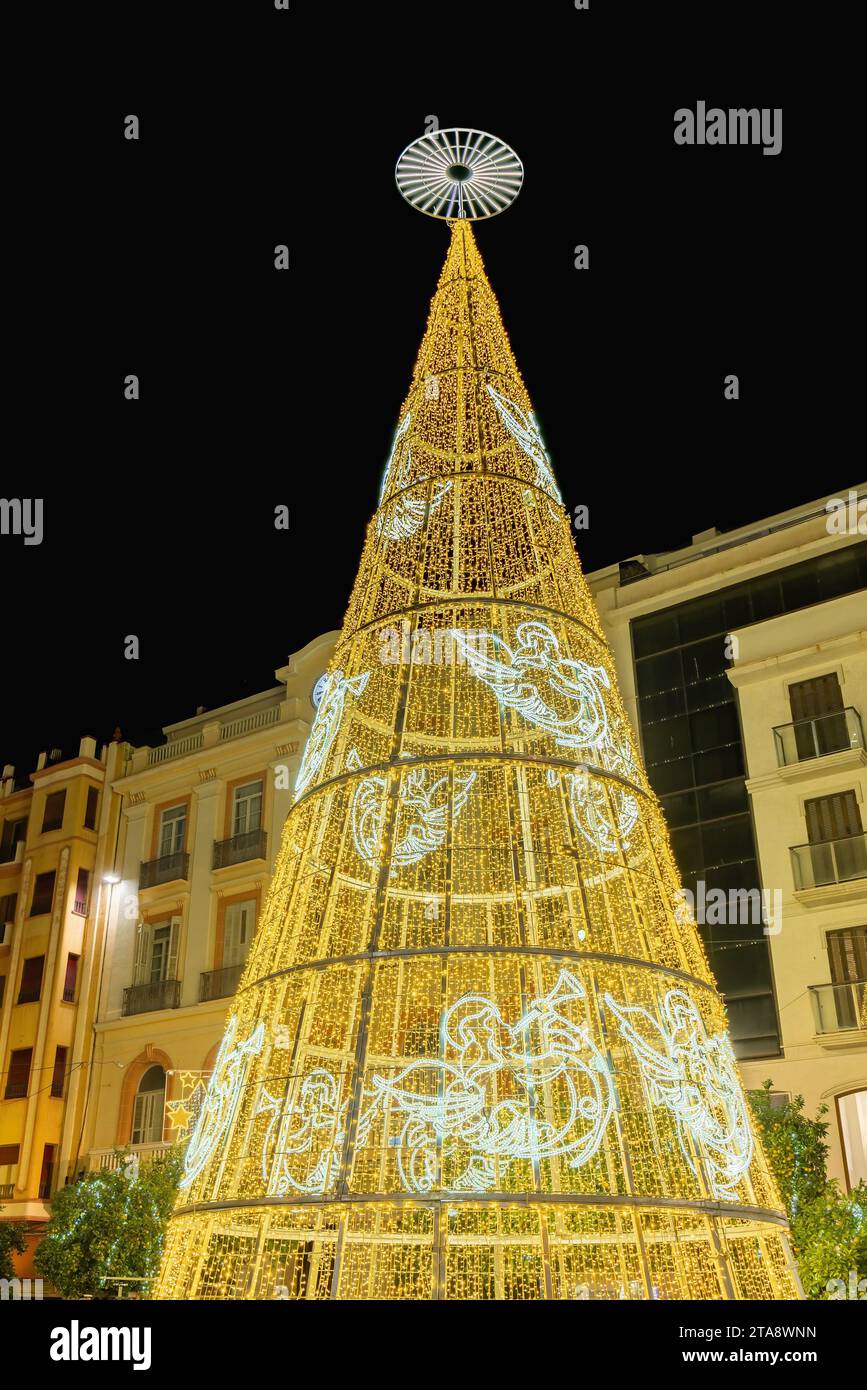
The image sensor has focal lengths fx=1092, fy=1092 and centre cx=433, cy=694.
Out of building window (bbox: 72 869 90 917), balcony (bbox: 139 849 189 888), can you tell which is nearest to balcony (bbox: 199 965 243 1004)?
balcony (bbox: 139 849 189 888)

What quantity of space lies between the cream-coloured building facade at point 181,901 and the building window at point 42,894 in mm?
1654

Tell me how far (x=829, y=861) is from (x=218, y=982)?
10967 millimetres

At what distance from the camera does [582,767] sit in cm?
744

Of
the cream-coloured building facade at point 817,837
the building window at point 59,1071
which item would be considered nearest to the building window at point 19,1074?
the building window at point 59,1071

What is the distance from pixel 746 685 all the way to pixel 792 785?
190 cm

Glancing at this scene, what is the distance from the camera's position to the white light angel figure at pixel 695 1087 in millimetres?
6438

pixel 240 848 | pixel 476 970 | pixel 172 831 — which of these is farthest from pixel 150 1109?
pixel 476 970

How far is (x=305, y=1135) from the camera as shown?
261 inches

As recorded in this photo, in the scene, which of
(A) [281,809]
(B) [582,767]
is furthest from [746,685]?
(B) [582,767]

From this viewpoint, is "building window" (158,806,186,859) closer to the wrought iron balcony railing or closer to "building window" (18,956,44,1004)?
"building window" (18,956,44,1004)

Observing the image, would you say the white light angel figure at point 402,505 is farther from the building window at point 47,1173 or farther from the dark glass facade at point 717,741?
the building window at point 47,1173

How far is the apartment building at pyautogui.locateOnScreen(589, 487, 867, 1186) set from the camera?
15.1 meters
